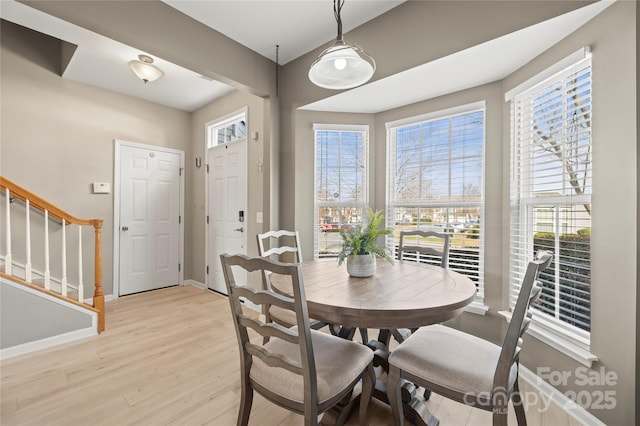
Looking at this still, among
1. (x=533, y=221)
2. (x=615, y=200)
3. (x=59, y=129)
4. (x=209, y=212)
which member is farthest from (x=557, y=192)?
(x=59, y=129)

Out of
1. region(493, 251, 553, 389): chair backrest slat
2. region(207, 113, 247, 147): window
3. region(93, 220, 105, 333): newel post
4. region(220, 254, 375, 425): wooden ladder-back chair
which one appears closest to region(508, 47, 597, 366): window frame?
region(493, 251, 553, 389): chair backrest slat

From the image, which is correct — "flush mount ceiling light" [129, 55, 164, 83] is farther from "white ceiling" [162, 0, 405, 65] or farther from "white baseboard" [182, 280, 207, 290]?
"white baseboard" [182, 280, 207, 290]

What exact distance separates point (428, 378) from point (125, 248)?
13.3 ft

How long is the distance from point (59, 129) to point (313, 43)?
3.06m

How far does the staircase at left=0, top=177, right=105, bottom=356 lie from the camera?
8.11 feet

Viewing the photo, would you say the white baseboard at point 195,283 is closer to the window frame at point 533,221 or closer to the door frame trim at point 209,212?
the door frame trim at point 209,212

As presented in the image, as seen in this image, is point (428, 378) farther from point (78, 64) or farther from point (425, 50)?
point (78, 64)

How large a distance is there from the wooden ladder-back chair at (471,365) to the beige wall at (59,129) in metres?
3.91

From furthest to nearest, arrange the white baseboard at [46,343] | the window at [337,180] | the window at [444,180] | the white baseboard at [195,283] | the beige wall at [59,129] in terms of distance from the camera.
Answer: the white baseboard at [195,283], the window at [337,180], the beige wall at [59,129], the window at [444,180], the white baseboard at [46,343]

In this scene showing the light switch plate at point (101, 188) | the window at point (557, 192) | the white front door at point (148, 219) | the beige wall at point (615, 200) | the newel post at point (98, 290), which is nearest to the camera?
the beige wall at point (615, 200)

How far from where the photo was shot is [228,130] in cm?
406

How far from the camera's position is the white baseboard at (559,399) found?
161 cm

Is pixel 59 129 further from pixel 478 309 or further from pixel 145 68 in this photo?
pixel 478 309

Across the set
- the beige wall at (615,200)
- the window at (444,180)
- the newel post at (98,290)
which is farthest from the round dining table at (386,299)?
the newel post at (98,290)
